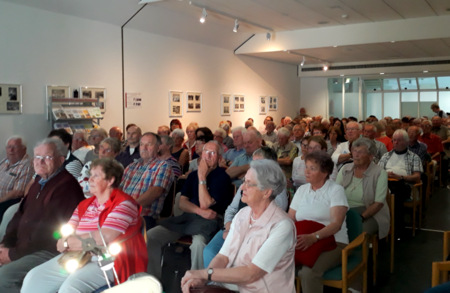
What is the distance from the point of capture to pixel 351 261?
10.5 feet

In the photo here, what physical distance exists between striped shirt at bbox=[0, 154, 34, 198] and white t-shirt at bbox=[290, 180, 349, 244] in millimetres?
3162

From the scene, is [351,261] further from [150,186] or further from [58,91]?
[58,91]

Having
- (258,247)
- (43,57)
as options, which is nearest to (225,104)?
(43,57)

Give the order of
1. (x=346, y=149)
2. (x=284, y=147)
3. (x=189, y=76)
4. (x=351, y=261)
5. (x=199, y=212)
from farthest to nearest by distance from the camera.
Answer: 1. (x=189, y=76)
2. (x=284, y=147)
3. (x=346, y=149)
4. (x=199, y=212)
5. (x=351, y=261)

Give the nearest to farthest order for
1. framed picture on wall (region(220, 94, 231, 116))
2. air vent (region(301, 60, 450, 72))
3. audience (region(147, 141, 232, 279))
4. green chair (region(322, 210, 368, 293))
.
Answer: green chair (region(322, 210, 368, 293))
audience (region(147, 141, 232, 279))
framed picture on wall (region(220, 94, 231, 116))
air vent (region(301, 60, 450, 72))

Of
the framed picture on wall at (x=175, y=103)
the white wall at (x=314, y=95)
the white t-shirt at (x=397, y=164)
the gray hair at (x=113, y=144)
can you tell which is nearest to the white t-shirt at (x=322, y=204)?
the gray hair at (x=113, y=144)

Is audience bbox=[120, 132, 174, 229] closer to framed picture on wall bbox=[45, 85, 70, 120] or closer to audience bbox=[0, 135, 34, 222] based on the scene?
audience bbox=[0, 135, 34, 222]

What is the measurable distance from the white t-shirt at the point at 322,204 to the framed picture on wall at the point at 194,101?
8.02 m

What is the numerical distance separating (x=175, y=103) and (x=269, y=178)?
854 centimetres

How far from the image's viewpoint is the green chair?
2936 mm

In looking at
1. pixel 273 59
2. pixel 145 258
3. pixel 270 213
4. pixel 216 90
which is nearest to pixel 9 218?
pixel 145 258

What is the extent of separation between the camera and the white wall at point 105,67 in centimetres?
724

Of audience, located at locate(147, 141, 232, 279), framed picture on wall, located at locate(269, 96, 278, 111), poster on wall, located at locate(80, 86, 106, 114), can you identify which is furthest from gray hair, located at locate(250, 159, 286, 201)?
framed picture on wall, located at locate(269, 96, 278, 111)

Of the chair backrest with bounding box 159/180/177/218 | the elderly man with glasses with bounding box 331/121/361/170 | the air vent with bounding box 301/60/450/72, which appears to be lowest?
the chair backrest with bounding box 159/180/177/218
